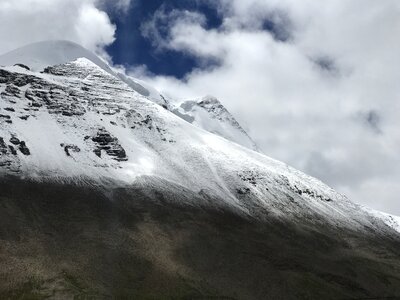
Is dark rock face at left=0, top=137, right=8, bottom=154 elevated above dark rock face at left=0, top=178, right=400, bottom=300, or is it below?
above

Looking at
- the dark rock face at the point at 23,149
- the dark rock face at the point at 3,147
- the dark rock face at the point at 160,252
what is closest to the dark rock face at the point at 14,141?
the dark rock face at the point at 23,149

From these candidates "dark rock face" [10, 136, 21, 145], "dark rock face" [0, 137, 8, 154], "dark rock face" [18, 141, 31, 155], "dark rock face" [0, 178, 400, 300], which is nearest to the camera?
"dark rock face" [0, 178, 400, 300]

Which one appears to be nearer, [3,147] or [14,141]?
[3,147]

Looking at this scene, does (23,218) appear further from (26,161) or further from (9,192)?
(26,161)


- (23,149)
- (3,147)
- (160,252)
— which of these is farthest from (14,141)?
(160,252)

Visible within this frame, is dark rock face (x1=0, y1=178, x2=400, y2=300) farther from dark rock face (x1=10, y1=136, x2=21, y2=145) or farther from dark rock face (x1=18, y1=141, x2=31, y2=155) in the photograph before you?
dark rock face (x1=10, y1=136, x2=21, y2=145)

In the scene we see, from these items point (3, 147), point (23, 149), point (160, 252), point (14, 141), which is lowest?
point (160, 252)

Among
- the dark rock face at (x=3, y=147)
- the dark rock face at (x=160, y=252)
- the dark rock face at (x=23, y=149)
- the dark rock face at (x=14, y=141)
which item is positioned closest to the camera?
the dark rock face at (x=160, y=252)

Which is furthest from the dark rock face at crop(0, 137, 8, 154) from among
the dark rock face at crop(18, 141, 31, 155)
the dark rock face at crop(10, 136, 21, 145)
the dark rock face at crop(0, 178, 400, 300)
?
the dark rock face at crop(0, 178, 400, 300)

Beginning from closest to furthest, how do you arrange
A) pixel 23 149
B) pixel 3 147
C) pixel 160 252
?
pixel 160 252 → pixel 3 147 → pixel 23 149

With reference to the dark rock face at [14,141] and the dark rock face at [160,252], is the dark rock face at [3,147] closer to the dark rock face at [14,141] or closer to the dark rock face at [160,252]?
the dark rock face at [14,141]

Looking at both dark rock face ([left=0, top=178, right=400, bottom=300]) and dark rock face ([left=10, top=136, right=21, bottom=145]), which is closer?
dark rock face ([left=0, top=178, right=400, bottom=300])

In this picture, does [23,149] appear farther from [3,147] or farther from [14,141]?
[3,147]

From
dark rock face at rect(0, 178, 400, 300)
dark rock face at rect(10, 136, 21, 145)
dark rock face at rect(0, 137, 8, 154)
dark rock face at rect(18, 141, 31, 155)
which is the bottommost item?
dark rock face at rect(0, 178, 400, 300)
